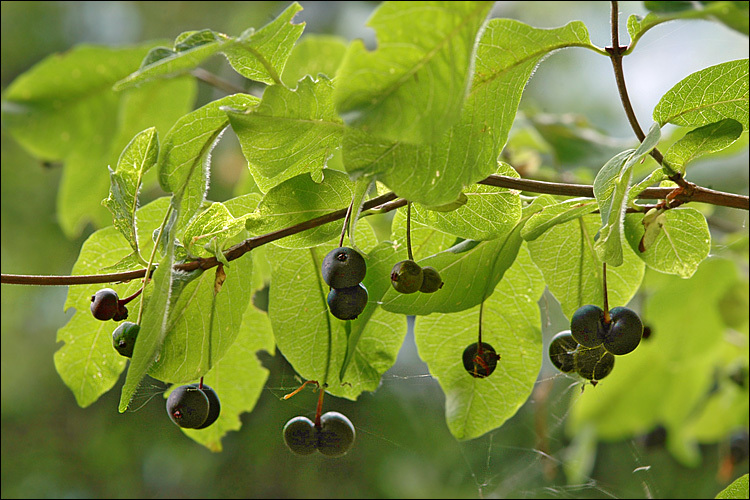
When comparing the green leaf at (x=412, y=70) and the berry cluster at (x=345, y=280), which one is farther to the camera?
the berry cluster at (x=345, y=280)

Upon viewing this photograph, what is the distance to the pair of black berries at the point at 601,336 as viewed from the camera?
18.0 inches

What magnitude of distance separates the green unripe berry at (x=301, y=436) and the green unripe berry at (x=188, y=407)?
0.26ft

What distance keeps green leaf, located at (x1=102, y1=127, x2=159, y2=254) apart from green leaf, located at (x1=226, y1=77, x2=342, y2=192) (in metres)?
0.08

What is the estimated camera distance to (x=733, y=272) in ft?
3.40

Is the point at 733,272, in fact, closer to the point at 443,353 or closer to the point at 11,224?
the point at 443,353

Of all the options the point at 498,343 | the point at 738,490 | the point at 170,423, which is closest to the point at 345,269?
the point at 498,343

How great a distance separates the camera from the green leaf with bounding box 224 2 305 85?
40 cm

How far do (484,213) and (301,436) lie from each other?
0.24 meters

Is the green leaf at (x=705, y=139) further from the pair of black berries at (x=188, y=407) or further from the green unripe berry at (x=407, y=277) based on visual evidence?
the pair of black berries at (x=188, y=407)

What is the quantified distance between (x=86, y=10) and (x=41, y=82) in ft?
8.20

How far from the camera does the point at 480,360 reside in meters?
0.52

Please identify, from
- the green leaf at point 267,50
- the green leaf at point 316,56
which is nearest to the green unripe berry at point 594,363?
the green leaf at point 267,50

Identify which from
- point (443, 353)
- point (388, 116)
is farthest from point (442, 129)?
point (443, 353)

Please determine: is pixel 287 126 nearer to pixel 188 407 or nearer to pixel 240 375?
pixel 188 407
